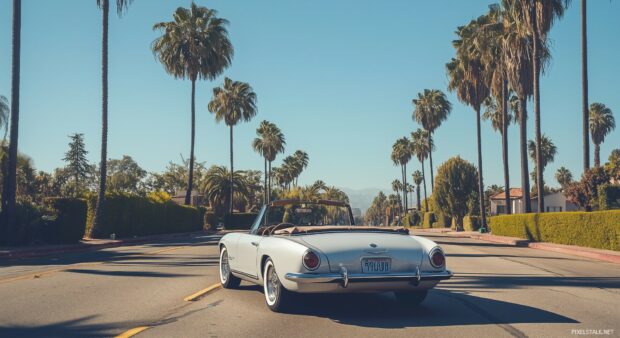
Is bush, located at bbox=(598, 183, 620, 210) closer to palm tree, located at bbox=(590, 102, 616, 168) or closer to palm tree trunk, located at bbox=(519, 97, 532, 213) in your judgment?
palm tree trunk, located at bbox=(519, 97, 532, 213)

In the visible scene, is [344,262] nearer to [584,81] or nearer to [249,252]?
[249,252]

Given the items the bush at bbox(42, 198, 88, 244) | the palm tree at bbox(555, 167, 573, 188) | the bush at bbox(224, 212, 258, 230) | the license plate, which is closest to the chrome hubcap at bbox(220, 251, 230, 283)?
the license plate

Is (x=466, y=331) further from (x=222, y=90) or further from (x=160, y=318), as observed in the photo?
(x=222, y=90)

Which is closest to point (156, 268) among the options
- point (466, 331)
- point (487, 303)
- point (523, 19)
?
point (487, 303)

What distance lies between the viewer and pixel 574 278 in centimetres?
1334

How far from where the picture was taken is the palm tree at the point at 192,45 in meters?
50.3

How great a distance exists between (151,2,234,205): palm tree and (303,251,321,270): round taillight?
144 ft

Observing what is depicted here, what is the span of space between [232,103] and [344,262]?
60222 millimetres

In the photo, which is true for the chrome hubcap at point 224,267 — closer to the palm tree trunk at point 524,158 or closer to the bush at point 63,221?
the bush at point 63,221

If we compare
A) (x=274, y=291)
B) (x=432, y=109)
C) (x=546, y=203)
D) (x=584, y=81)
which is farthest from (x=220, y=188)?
(x=274, y=291)

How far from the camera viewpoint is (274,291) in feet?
26.9

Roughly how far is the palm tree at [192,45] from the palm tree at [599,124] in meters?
53.4

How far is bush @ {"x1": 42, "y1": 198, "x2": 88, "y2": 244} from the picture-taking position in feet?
91.0

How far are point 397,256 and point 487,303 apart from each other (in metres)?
2.27
